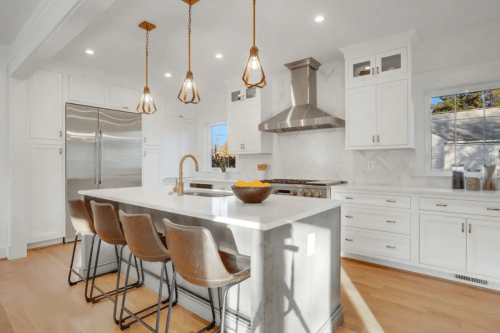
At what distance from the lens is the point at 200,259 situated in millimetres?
1423

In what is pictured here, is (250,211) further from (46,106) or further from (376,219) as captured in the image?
(46,106)

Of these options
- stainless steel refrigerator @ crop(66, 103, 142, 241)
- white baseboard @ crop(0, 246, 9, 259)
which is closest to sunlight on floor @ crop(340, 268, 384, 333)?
stainless steel refrigerator @ crop(66, 103, 142, 241)

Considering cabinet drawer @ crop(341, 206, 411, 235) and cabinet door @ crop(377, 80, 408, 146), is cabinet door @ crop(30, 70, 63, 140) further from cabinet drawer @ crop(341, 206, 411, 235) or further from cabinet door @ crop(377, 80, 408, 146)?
cabinet door @ crop(377, 80, 408, 146)

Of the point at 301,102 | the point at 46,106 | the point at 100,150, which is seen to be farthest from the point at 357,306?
the point at 46,106

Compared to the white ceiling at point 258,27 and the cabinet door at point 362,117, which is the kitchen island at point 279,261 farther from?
the white ceiling at point 258,27

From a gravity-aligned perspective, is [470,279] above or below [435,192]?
below

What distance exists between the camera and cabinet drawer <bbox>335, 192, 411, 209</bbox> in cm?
307

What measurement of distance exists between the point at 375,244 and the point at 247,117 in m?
2.70

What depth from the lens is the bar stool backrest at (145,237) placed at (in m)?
1.73

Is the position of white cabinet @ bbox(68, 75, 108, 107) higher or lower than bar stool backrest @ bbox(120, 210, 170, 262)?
higher

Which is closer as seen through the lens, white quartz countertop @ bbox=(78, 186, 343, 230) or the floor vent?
white quartz countertop @ bbox=(78, 186, 343, 230)

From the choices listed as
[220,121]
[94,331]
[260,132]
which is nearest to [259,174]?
[260,132]

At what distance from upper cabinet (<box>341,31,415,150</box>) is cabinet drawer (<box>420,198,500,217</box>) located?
27.0 inches

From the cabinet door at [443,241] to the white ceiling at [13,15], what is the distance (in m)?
4.39
